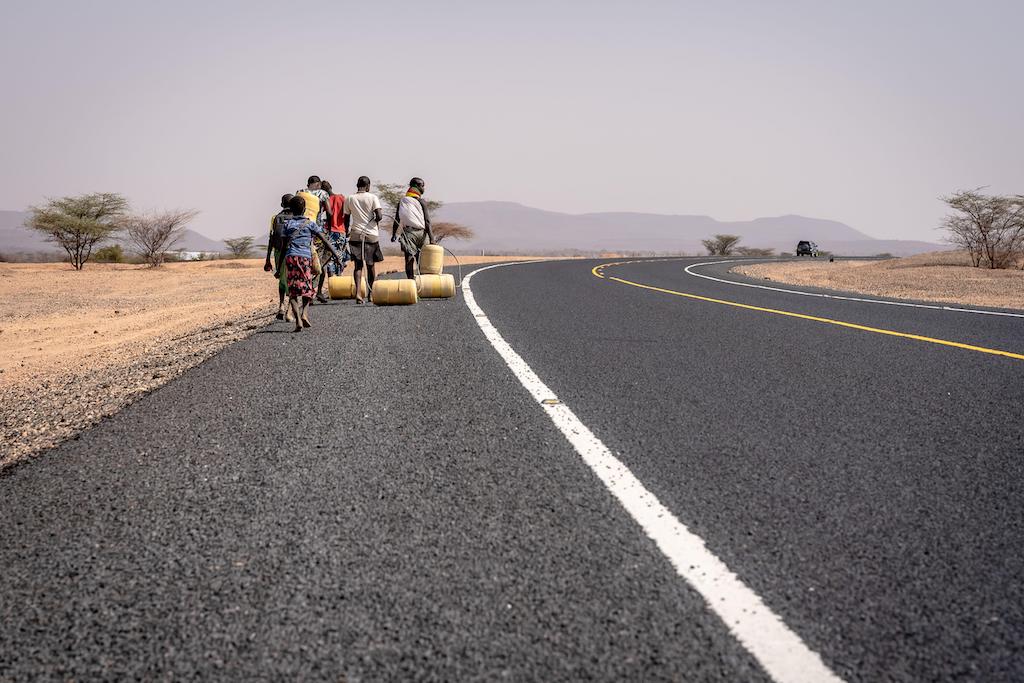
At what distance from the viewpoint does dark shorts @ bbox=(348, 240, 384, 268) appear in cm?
1186

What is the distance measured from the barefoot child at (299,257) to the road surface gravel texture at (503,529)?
2785mm

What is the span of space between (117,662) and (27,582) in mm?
795

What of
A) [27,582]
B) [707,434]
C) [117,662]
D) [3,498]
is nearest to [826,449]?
[707,434]

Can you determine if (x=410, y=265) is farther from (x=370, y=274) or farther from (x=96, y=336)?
(x=96, y=336)

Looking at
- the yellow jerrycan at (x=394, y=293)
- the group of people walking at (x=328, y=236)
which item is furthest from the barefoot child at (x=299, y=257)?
the yellow jerrycan at (x=394, y=293)

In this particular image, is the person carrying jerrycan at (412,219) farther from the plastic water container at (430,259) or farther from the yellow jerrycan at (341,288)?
the yellow jerrycan at (341,288)

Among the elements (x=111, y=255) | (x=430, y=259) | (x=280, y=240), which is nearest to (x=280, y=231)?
(x=280, y=240)

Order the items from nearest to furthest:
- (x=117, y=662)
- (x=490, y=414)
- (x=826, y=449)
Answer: (x=117, y=662) → (x=826, y=449) → (x=490, y=414)

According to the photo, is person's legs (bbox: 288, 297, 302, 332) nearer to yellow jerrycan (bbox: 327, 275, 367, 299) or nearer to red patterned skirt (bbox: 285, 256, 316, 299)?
red patterned skirt (bbox: 285, 256, 316, 299)

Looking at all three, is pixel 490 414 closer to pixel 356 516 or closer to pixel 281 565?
pixel 356 516

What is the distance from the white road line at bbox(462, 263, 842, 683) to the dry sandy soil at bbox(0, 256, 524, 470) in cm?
348

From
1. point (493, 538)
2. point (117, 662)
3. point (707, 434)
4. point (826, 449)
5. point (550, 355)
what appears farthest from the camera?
point (550, 355)

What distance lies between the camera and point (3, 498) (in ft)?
11.6

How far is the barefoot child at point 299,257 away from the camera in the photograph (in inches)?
344
